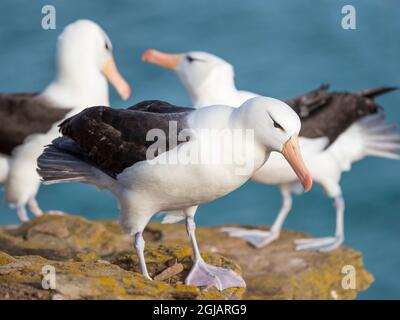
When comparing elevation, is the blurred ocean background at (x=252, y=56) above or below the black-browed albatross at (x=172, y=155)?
below

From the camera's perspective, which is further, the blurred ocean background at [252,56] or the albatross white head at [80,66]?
the blurred ocean background at [252,56]

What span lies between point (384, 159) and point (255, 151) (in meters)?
7.79

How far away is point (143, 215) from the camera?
6027 mm

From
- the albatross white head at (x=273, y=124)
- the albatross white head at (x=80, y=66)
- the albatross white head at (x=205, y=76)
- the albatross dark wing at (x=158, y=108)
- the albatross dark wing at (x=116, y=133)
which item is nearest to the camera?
the albatross white head at (x=273, y=124)

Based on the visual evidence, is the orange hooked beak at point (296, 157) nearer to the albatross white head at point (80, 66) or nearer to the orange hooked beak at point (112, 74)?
the albatross white head at point (80, 66)

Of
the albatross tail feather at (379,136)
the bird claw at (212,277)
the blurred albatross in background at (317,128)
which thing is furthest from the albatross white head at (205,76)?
Result: the bird claw at (212,277)

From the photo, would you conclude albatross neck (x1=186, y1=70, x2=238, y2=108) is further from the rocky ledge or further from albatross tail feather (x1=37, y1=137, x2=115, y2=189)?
albatross tail feather (x1=37, y1=137, x2=115, y2=189)

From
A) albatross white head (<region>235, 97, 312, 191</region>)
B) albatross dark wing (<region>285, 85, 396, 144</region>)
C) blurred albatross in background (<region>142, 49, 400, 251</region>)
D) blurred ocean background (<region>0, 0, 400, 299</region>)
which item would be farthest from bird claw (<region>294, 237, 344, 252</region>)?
albatross white head (<region>235, 97, 312, 191</region>)

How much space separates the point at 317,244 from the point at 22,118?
2.97 meters

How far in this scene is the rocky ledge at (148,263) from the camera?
17.1 feet

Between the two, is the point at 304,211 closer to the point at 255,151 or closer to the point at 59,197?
the point at 59,197

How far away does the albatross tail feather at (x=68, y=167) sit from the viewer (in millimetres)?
6273

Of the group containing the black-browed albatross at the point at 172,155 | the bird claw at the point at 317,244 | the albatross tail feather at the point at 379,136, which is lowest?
the bird claw at the point at 317,244

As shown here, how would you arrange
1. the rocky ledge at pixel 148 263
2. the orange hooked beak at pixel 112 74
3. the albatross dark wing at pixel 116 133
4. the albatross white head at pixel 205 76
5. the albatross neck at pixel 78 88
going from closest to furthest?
1. the rocky ledge at pixel 148 263
2. the albatross dark wing at pixel 116 133
3. the albatross white head at pixel 205 76
4. the albatross neck at pixel 78 88
5. the orange hooked beak at pixel 112 74
